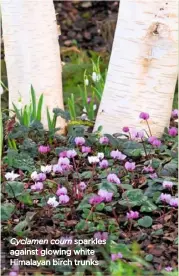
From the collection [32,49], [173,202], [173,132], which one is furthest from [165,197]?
[32,49]

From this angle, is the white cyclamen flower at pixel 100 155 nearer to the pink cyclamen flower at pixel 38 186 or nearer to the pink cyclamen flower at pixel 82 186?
the pink cyclamen flower at pixel 82 186

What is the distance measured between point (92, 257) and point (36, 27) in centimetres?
154

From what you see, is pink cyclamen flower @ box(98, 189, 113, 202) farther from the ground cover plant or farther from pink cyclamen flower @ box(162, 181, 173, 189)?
pink cyclamen flower @ box(162, 181, 173, 189)

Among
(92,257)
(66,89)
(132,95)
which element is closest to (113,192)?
(92,257)

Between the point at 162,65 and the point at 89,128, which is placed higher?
the point at 162,65

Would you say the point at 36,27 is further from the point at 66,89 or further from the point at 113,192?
the point at 66,89

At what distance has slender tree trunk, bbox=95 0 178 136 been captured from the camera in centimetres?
368

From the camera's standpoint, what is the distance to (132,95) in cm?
379

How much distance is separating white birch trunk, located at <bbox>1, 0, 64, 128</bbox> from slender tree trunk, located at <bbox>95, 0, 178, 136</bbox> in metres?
0.33

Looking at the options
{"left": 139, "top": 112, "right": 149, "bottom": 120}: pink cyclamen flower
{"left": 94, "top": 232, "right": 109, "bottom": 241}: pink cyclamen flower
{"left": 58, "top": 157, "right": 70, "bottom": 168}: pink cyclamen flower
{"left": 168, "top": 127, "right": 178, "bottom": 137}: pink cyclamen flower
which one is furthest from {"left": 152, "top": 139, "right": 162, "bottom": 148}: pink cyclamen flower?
{"left": 94, "top": 232, "right": 109, "bottom": 241}: pink cyclamen flower

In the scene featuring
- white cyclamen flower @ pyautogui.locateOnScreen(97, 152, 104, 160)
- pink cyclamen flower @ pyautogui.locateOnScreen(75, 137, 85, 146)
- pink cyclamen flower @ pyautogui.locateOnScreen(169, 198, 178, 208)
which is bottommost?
pink cyclamen flower @ pyautogui.locateOnScreen(169, 198, 178, 208)

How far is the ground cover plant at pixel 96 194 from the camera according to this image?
2750mm

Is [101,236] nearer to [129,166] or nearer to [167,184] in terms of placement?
[167,184]

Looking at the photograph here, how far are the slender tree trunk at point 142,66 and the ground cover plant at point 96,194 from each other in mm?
87
